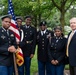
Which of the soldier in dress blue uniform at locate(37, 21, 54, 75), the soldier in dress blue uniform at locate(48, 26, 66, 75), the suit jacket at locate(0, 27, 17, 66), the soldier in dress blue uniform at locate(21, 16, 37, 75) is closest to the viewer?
the suit jacket at locate(0, 27, 17, 66)

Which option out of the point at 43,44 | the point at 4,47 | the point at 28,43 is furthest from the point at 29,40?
the point at 4,47

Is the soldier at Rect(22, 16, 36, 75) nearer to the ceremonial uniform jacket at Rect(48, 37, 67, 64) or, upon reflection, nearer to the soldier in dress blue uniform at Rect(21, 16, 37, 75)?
the soldier in dress blue uniform at Rect(21, 16, 37, 75)

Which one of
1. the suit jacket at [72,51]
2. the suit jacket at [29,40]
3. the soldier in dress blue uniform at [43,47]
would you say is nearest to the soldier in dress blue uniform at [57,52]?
the soldier in dress blue uniform at [43,47]

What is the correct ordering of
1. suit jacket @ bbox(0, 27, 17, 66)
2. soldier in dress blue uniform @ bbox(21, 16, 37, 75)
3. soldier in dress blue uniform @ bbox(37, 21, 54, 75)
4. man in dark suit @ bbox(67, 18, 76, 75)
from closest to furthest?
suit jacket @ bbox(0, 27, 17, 66) < man in dark suit @ bbox(67, 18, 76, 75) < soldier in dress blue uniform @ bbox(37, 21, 54, 75) < soldier in dress blue uniform @ bbox(21, 16, 37, 75)

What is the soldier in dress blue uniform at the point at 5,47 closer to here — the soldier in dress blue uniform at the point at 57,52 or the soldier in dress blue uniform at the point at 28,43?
the soldier in dress blue uniform at the point at 57,52

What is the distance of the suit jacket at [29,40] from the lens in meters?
8.30

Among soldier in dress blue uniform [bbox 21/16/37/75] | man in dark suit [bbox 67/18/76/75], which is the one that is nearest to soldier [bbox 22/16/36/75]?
soldier in dress blue uniform [bbox 21/16/37/75]

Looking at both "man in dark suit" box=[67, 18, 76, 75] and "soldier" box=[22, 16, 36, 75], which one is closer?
"man in dark suit" box=[67, 18, 76, 75]

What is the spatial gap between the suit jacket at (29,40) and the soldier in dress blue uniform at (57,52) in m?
0.85

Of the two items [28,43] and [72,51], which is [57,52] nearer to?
[72,51]

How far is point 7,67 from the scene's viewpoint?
6.57 m

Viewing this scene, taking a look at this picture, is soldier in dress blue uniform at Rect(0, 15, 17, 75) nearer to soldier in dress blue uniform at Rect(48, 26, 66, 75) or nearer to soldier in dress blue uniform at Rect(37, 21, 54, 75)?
soldier in dress blue uniform at Rect(48, 26, 66, 75)

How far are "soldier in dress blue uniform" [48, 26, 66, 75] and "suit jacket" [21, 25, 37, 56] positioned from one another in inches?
33.3

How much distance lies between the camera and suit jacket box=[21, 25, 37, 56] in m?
8.30
